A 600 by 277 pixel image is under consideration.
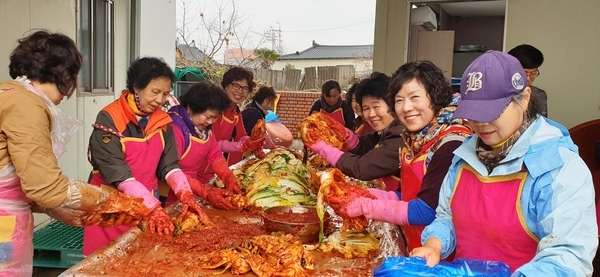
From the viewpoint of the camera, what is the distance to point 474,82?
1.79m

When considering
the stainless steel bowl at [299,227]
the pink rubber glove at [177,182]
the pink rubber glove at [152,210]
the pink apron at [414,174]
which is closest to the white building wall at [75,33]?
the pink rubber glove at [177,182]

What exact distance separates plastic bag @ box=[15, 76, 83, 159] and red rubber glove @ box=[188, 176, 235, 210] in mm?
1112

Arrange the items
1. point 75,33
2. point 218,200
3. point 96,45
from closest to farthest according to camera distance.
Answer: point 218,200 → point 75,33 → point 96,45

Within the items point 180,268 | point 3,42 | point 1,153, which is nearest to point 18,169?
point 1,153

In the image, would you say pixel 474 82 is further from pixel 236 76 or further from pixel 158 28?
pixel 158 28

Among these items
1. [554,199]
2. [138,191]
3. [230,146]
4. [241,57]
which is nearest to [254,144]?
[230,146]

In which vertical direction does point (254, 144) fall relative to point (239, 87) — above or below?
below

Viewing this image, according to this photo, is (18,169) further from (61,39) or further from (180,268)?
(180,268)

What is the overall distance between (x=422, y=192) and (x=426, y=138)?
11.6 inches

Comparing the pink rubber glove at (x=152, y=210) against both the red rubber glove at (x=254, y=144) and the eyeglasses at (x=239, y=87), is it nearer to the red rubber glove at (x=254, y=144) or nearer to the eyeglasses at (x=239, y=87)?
the red rubber glove at (x=254, y=144)

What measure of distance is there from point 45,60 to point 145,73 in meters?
0.84

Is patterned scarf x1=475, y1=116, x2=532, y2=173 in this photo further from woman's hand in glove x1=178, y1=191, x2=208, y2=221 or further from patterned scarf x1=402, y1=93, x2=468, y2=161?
woman's hand in glove x1=178, y1=191, x2=208, y2=221

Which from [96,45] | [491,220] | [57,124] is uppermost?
[96,45]

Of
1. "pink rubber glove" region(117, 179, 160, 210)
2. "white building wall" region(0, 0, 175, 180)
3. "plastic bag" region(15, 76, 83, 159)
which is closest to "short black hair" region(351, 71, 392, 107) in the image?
"pink rubber glove" region(117, 179, 160, 210)
